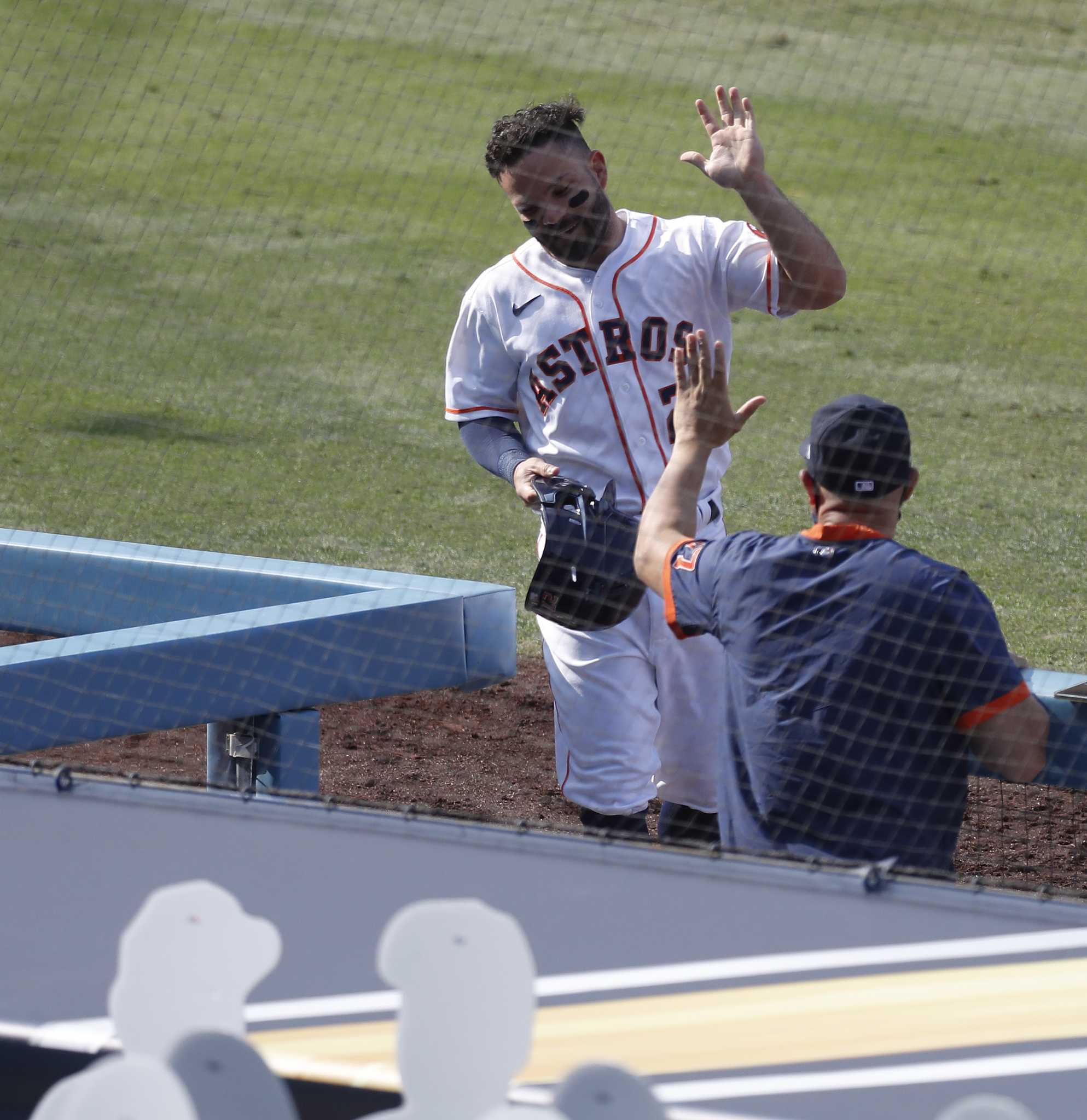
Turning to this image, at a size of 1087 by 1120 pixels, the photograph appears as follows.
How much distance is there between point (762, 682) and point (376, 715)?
3.11m

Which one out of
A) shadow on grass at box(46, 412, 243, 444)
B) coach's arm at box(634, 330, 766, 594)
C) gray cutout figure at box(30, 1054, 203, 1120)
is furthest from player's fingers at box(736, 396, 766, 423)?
shadow on grass at box(46, 412, 243, 444)

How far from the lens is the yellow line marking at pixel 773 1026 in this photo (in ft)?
5.08

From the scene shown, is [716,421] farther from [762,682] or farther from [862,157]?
[862,157]

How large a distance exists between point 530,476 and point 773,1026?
160 cm

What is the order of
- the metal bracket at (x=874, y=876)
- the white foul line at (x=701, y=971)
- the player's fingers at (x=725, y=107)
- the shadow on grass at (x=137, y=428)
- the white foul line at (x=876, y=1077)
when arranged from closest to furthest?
the white foul line at (x=876, y=1077)
the white foul line at (x=701, y=971)
the metal bracket at (x=874, y=876)
the player's fingers at (x=725, y=107)
the shadow on grass at (x=137, y=428)

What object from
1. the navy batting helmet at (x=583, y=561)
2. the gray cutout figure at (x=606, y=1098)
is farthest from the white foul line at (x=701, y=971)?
the navy batting helmet at (x=583, y=561)

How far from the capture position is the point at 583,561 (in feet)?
9.70

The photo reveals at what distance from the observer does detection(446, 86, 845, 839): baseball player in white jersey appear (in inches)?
118

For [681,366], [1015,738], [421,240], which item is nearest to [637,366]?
[681,366]

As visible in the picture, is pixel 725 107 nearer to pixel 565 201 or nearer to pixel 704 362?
pixel 565 201

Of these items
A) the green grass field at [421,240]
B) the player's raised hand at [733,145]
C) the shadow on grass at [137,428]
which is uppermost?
the green grass field at [421,240]

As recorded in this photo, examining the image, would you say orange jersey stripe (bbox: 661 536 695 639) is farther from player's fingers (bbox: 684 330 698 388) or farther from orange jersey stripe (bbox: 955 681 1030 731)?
orange jersey stripe (bbox: 955 681 1030 731)

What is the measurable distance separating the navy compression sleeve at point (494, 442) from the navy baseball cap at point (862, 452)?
1.03 metres

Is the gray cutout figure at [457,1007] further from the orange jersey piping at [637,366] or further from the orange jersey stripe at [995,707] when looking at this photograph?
the orange jersey piping at [637,366]
